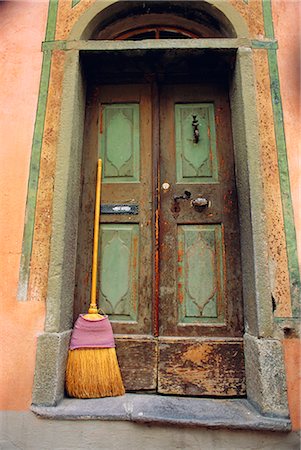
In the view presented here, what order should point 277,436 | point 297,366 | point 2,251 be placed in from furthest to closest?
point 2,251, point 297,366, point 277,436

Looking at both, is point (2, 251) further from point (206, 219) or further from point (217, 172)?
point (217, 172)

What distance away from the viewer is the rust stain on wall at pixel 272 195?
2.55m

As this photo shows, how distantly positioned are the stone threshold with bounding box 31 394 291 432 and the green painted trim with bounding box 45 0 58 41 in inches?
109

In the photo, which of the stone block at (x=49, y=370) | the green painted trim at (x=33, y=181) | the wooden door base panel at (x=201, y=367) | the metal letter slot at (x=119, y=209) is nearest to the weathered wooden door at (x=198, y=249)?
the wooden door base panel at (x=201, y=367)

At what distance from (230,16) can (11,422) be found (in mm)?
3360

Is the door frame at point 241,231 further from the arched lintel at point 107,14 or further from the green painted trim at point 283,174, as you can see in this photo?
the green painted trim at point 283,174

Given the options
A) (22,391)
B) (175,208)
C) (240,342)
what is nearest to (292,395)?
(240,342)

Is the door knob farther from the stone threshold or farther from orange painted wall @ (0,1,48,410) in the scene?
the stone threshold

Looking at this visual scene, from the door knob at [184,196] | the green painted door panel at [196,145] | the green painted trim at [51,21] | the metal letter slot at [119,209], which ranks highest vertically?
the green painted trim at [51,21]

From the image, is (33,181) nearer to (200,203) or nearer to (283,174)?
(200,203)

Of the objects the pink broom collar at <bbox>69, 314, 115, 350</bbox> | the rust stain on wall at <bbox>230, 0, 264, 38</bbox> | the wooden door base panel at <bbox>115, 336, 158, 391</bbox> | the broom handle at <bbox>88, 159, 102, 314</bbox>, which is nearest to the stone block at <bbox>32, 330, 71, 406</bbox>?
the pink broom collar at <bbox>69, 314, 115, 350</bbox>

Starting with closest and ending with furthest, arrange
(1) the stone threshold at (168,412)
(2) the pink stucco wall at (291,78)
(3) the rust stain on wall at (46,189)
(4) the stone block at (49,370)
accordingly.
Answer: (1) the stone threshold at (168,412) < (4) the stone block at (49,370) < (3) the rust stain on wall at (46,189) < (2) the pink stucco wall at (291,78)

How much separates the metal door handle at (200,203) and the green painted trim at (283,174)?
0.56 metres

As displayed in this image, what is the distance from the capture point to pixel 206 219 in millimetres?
2938
